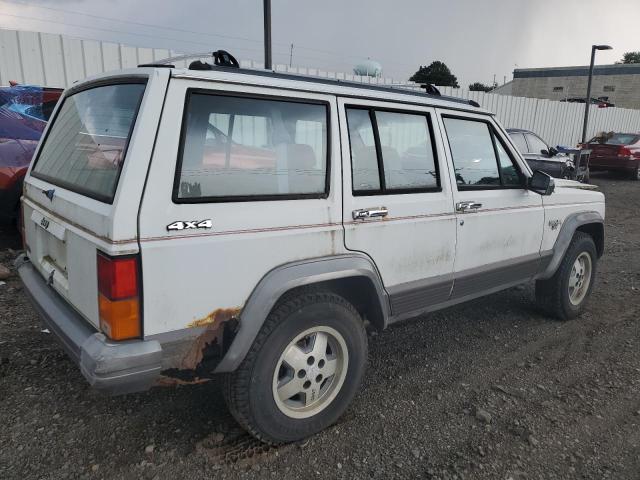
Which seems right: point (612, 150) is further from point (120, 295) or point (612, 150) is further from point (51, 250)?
point (120, 295)

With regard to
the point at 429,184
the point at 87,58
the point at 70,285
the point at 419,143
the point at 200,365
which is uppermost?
the point at 87,58

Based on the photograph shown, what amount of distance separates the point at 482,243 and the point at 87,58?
8.39 m

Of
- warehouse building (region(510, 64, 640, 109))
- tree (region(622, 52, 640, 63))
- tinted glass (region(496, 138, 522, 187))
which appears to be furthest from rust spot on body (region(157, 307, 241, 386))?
tree (region(622, 52, 640, 63))

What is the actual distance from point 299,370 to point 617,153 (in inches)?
692

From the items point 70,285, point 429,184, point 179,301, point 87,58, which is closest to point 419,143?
point 429,184

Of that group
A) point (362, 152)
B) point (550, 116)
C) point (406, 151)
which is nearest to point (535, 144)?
point (550, 116)

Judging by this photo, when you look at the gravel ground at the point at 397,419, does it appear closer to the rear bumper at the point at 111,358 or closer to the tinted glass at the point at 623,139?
the rear bumper at the point at 111,358

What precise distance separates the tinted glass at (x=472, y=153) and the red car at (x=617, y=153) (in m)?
15.6

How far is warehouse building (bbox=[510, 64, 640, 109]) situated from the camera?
36781 millimetres

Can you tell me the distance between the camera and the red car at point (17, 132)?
5.20m

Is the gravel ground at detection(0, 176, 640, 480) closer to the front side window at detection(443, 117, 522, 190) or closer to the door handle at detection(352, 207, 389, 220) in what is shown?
the door handle at detection(352, 207, 389, 220)

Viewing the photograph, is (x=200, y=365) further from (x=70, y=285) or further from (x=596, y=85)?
(x=596, y=85)

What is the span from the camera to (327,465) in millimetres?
2482

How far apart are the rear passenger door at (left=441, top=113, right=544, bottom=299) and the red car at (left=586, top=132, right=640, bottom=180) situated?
49.8 feet
